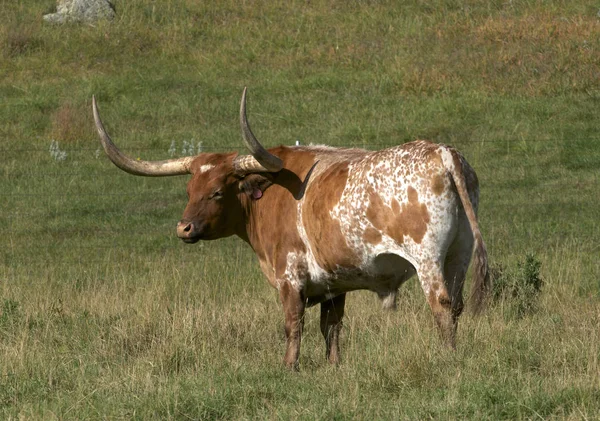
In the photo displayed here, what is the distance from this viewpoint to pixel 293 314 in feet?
27.4

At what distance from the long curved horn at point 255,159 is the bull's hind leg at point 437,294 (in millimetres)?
1589

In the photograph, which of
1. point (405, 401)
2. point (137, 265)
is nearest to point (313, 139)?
point (137, 265)

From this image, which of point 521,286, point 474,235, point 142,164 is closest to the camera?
point 474,235

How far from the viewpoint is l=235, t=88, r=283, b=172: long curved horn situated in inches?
322

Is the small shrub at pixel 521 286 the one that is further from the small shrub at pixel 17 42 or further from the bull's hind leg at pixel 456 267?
the small shrub at pixel 17 42

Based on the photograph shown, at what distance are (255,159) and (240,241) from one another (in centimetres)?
561

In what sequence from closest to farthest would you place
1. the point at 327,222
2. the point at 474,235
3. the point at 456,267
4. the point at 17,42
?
the point at 474,235
the point at 456,267
the point at 327,222
the point at 17,42

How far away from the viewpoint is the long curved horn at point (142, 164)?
8992 millimetres

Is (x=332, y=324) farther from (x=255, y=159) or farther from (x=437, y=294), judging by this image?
(x=255, y=159)

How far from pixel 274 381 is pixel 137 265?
17.9ft

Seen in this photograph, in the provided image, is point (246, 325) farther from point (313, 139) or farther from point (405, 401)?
point (313, 139)

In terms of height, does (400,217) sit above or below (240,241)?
above

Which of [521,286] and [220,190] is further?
[521,286]

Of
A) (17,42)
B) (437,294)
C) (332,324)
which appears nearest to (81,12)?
(17,42)
